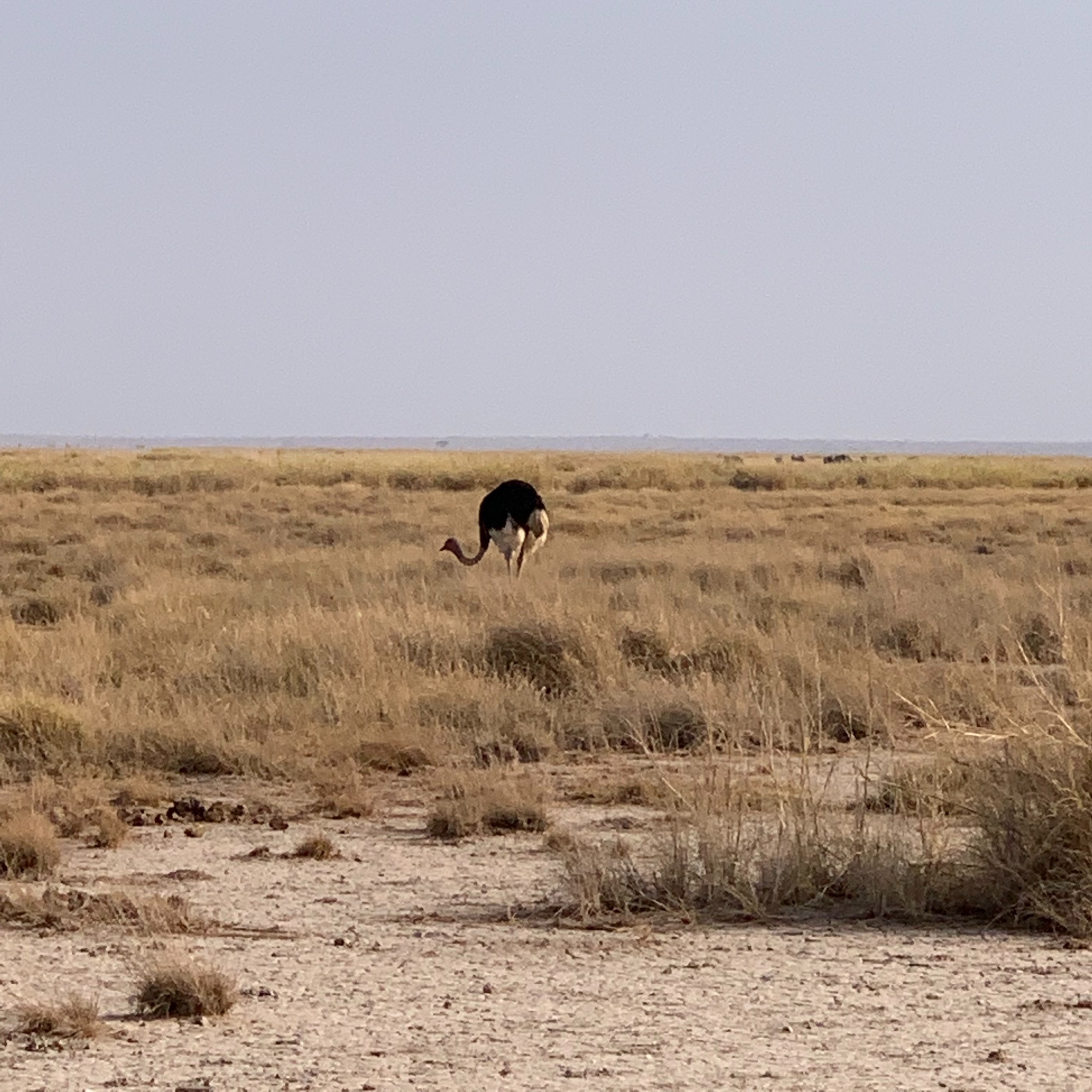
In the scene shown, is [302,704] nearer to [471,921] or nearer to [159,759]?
[159,759]

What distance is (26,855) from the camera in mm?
8414

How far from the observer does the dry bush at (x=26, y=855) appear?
27.5ft

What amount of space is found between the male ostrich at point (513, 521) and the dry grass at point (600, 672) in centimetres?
44

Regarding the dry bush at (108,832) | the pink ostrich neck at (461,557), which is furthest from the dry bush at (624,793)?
the pink ostrich neck at (461,557)

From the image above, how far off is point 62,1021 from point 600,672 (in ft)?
27.0

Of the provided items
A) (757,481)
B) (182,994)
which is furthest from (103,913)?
(757,481)

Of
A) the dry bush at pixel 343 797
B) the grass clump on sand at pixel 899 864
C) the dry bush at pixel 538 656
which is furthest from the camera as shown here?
the dry bush at pixel 538 656

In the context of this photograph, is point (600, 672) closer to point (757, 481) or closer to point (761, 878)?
point (761, 878)

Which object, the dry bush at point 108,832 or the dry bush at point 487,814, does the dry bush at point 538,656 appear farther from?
the dry bush at point 108,832

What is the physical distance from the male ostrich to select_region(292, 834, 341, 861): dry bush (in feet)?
43.2

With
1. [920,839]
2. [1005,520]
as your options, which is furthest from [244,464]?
[920,839]

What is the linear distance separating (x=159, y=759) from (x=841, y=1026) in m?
6.36

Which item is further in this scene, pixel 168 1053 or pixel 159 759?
pixel 159 759

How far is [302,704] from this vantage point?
500 inches
